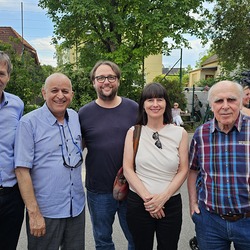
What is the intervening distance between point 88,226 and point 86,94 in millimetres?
8385

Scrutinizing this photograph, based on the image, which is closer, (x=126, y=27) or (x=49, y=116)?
(x=49, y=116)

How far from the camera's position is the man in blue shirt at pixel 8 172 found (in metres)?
2.24

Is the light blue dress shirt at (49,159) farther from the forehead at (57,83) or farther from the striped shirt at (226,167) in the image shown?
the striped shirt at (226,167)

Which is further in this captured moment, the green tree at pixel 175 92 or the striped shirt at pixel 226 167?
the green tree at pixel 175 92

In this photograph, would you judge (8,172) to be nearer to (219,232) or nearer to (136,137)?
(136,137)

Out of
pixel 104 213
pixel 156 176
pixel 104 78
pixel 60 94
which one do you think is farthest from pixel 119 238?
pixel 60 94

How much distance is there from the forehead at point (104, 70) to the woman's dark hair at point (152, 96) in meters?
0.48

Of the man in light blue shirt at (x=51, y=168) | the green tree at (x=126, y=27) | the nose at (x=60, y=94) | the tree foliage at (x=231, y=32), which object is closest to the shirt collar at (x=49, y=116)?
the man in light blue shirt at (x=51, y=168)

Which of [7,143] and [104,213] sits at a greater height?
[7,143]

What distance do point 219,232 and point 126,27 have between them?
12270mm

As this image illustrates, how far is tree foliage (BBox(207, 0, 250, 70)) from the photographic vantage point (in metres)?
14.8


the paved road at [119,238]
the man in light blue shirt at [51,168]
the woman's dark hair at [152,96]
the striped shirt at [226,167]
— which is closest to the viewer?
the striped shirt at [226,167]

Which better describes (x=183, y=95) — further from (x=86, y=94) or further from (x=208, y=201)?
(x=208, y=201)

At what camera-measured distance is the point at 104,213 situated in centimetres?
280
